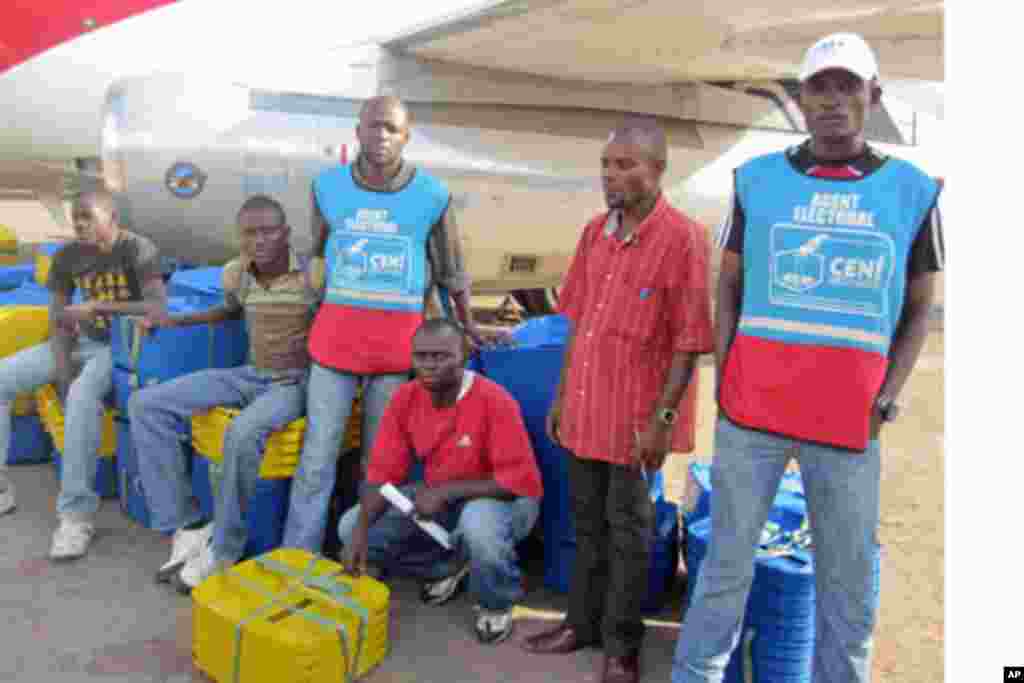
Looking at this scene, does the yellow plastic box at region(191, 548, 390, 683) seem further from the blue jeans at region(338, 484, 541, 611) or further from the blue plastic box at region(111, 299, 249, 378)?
the blue plastic box at region(111, 299, 249, 378)

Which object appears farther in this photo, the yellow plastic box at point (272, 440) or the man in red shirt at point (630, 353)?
the yellow plastic box at point (272, 440)

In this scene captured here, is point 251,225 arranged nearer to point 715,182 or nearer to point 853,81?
point 853,81

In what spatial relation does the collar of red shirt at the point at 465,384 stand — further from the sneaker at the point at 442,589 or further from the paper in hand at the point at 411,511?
the sneaker at the point at 442,589

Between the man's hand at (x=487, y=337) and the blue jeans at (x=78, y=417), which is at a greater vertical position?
the man's hand at (x=487, y=337)

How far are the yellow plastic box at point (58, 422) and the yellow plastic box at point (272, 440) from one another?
2.60ft

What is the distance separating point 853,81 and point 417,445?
1880 millimetres

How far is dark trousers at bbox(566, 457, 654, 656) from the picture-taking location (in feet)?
9.50

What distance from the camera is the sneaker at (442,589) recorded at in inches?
139

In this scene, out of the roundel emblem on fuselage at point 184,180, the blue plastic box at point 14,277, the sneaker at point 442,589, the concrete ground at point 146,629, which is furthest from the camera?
the blue plastic box at point 14,277

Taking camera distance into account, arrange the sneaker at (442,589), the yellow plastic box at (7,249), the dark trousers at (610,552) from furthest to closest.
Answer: the yellow plastic box at (7,249) → the sneaker at (442,589) → the dark trousers at (610,552)

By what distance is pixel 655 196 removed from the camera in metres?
2.85

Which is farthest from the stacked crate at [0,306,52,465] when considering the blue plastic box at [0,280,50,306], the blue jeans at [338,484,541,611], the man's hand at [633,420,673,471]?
the man's hand at [633,420,673,471]

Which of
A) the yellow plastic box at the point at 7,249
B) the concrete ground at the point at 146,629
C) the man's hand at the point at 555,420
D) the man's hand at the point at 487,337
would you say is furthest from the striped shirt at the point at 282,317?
the yellow plastic box at the point at 7,249

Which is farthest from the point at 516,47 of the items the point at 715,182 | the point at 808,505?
the point at 808,505
